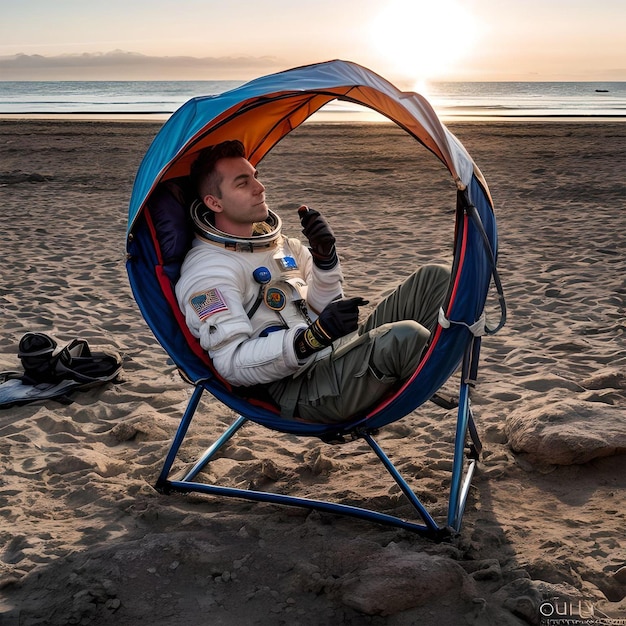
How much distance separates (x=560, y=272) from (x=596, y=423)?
132 inches

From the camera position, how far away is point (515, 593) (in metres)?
2.75

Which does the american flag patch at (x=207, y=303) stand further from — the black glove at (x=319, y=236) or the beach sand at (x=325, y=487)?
the beach sand at (x=325, y=487)

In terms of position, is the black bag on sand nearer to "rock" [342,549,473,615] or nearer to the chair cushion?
the chair cushion

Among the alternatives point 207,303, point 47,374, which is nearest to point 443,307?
point 207,303

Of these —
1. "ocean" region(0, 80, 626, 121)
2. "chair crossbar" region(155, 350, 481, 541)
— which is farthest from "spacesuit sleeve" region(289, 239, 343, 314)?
"ocean" region(0, 80, 626, 121)

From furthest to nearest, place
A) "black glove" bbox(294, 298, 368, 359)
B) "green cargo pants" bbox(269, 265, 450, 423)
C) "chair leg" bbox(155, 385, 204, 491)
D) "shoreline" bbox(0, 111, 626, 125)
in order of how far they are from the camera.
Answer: "shoreline" bbox(0, 111, 626, 125) < "chair leg" bbox(155, 385, 204, 491) < "green cargo pants" bbox(269, 265, 450, 423) < "black glove" bbox(294, 298, 368, 359)

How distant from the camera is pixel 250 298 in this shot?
3430 mm

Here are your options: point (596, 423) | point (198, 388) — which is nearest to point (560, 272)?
point (596, 423)

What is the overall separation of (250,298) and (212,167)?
62cm

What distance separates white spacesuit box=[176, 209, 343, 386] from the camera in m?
3.19

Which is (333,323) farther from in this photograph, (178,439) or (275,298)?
(178,439)

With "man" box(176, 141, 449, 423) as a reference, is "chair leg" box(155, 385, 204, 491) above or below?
below

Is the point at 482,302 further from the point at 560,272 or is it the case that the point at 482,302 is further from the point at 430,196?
the point at 430,196

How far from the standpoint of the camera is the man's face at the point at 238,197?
3443 millimetres
